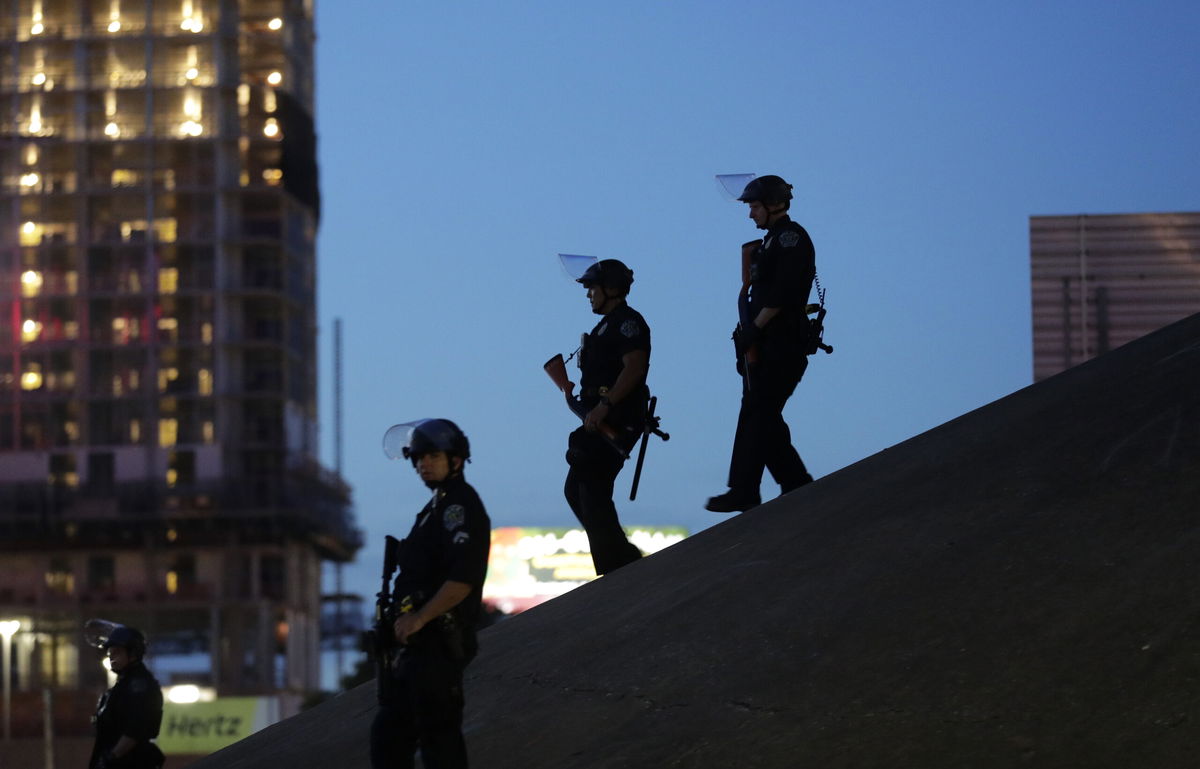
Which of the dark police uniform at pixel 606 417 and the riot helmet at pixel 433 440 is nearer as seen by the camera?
the riot helmet at pixel 433 440

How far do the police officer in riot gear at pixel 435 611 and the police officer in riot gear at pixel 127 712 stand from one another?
4.69 meters

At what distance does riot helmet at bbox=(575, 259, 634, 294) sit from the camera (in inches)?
383

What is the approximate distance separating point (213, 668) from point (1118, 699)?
70584 mm

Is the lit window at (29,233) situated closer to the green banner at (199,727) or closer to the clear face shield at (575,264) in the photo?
the green banner at (199,727)

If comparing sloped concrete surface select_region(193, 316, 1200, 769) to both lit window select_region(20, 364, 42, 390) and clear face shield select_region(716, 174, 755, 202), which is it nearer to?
clear face shield select_region(716, 174, 755, 202)

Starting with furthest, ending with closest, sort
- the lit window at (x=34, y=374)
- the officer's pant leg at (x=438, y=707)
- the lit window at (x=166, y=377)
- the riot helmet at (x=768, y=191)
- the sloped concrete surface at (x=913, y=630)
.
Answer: the lit window at (x=166, y=377), the lit window at (x=34, y=374), the riot helmet at (x=768, y=191), the officer's pant leg at (x=438, y=707), the sloped concrete surface at (x=913, y=630)

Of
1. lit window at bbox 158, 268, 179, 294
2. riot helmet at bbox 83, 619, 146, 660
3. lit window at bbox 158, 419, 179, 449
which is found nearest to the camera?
riot helmet at bbox 83, 619, 146, 660

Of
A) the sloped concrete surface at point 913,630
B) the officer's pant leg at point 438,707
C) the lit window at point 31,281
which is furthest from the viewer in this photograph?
the lit window at point 31,281

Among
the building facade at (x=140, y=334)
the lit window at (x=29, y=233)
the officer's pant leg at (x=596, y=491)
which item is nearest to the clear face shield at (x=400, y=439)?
the officer's pant leg at (x=596, y=491)

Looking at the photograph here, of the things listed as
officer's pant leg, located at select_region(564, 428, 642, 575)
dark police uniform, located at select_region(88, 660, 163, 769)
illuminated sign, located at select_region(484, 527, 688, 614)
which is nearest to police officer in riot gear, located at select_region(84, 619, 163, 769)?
dark police uniform, located at select_region(88, 660, 163, 769)

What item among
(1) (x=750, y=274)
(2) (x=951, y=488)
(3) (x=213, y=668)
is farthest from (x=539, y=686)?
(3) (x=213, y=668)

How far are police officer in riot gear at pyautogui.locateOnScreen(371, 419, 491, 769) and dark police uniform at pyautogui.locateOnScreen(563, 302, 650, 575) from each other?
3000 mm

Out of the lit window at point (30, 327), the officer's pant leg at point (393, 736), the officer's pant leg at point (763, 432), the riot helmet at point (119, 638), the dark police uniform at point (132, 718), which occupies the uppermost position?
the lit window at point (30, 327)

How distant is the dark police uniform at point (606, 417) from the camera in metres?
9.70
